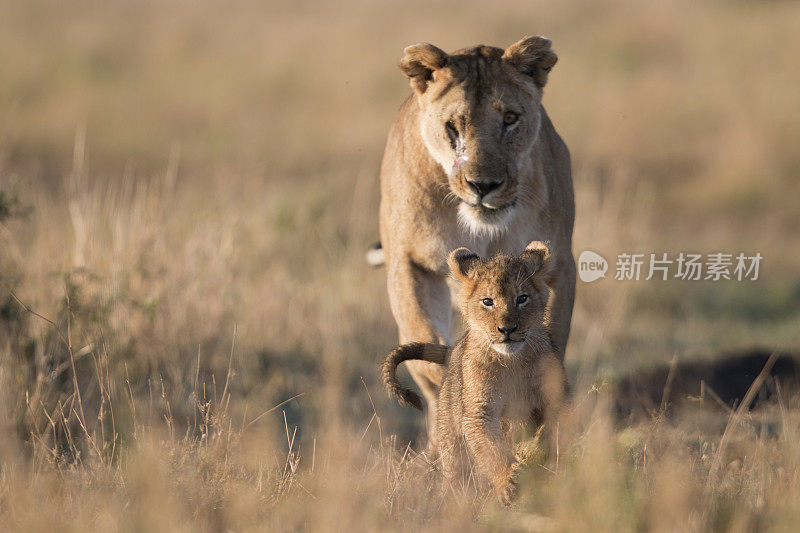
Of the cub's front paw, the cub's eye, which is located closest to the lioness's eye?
the cub's eye

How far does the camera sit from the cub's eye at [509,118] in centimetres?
507

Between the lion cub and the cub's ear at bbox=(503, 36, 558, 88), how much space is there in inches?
47.5

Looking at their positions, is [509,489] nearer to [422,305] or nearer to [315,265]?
[422,305]

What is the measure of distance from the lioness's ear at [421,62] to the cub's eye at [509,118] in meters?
0.41

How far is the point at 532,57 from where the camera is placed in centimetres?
526

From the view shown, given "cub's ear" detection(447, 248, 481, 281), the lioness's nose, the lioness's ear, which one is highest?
the lioness's ear

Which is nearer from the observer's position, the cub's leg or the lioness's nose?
the cub's leg

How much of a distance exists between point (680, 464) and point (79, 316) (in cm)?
376

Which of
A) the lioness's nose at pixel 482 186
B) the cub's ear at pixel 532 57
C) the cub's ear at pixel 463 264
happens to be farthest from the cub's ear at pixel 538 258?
the cub's ear at pixel 532 57

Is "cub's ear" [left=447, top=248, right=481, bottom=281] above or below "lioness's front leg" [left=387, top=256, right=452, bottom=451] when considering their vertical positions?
above

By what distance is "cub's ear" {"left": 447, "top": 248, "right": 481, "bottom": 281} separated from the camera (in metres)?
4.34
